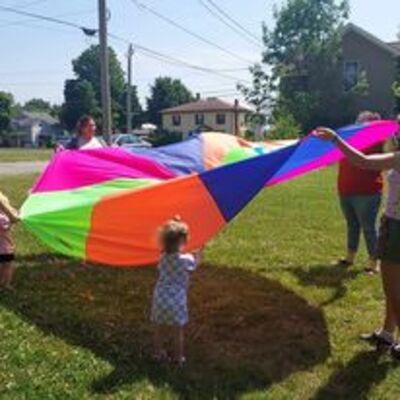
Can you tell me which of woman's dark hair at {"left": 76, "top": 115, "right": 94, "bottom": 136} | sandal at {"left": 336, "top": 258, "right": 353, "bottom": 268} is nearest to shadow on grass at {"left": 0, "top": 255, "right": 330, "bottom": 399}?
sandal at {"left": 336, "top": 258, "right": 353, "bottom": 268}

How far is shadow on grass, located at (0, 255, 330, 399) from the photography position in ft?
18.3

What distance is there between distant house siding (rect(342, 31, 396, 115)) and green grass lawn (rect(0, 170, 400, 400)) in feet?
128

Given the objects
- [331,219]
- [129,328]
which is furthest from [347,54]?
[129,328]

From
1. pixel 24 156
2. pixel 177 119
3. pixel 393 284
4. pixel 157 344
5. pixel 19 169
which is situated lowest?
pixel 24 156

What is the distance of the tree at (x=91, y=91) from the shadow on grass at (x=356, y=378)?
264 feet

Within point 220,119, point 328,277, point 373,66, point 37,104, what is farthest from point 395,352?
point 37,104

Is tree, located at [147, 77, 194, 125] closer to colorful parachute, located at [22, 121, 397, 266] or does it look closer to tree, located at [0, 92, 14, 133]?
tree, located at [0, 92, 14, 133]

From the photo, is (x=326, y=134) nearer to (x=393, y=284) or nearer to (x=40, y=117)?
(x=393, y=284)

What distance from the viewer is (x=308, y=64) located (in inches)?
1886

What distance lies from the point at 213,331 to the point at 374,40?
43.8m

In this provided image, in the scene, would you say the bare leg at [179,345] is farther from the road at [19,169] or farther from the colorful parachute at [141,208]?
the road at [19,169]

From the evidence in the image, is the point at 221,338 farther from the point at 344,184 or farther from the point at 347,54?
the point at 347,54

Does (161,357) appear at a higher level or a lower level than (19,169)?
higher

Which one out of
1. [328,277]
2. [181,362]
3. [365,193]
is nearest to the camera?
[181,362]
